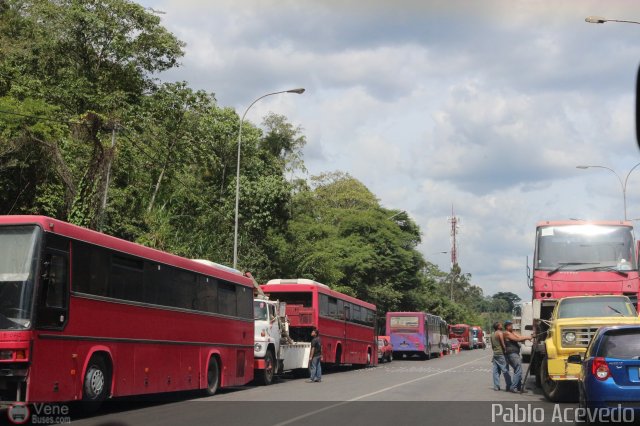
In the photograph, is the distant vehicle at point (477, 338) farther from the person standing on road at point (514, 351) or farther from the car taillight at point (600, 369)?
the car taillight at point (600, 369)

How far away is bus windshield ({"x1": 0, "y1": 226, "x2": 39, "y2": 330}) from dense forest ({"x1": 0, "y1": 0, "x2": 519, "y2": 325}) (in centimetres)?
1471

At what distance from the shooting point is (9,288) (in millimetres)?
12055

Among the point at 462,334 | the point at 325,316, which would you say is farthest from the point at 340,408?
the point at 462,334

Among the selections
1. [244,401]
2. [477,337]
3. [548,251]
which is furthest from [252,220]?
[477,337]

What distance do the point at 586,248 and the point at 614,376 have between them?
14007 mm

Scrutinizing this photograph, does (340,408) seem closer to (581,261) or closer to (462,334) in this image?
(581,261)

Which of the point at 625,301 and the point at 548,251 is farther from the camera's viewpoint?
the point at 548,251

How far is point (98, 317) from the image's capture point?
46.1ft

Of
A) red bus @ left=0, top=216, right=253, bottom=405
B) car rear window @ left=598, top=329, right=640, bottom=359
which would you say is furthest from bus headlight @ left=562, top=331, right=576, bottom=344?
red bus @ left=0, top=216, right=253, bottom=405

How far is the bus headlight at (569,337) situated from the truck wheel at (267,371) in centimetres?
995

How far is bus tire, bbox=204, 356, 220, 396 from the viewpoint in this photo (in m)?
19.5

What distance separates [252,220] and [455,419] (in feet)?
91.8

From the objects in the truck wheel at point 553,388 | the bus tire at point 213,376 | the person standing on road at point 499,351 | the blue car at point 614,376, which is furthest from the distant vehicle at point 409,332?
the blue car at point 614,376

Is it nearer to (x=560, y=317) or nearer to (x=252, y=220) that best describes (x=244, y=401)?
(x=560, y=317)
